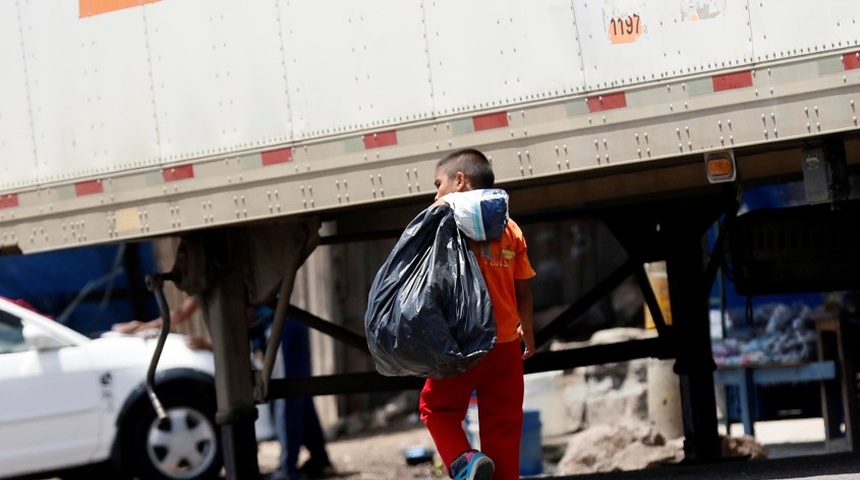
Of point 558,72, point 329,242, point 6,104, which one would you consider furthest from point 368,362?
point 558,72

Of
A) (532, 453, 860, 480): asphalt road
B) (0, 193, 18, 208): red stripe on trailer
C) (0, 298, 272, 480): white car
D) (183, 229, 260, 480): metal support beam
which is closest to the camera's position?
(532, 453, 860, 480): asphalt road

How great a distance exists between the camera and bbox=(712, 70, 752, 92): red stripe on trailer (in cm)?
586

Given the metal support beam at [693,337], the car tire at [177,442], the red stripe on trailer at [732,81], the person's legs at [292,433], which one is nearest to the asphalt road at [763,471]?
the metal support beam at [693,337]

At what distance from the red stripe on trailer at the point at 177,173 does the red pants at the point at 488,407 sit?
2.06 meters

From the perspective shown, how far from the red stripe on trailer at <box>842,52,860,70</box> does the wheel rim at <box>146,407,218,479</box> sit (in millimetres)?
5647

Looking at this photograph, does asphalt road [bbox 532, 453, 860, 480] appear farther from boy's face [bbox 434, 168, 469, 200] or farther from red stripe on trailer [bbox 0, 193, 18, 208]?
red stripe on trailer [bbox 0, 193, 18, 208]

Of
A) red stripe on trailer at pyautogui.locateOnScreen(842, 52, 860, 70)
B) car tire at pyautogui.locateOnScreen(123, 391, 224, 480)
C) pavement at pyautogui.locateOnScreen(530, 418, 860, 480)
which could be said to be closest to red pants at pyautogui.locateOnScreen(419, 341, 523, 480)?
pavement at pyautogui.locateOnScreen(530, 418, 860, 480)

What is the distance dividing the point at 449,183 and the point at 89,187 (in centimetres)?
248

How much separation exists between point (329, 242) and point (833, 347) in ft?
11.9

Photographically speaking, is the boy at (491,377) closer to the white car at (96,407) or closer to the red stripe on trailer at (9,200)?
the red stripe on trailer at (9,200)

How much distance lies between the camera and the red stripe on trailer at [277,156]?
268 inches

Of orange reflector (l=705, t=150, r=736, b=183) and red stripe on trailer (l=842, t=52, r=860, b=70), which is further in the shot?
orange reflector (l=705, t=150, r=736, b=183)

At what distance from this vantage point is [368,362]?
1324 centimetres

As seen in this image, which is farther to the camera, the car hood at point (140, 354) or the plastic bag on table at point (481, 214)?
the car hood at point (140, 354)
